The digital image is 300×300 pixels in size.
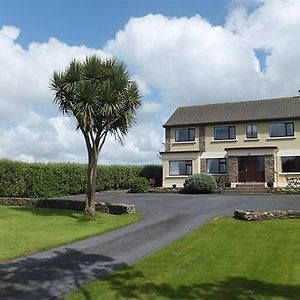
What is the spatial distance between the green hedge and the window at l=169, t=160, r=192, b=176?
6.01 meters

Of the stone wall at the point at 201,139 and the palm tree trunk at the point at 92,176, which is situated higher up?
the stone wall at the point at 201,139

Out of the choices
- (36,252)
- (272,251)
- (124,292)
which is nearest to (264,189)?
(272,251)

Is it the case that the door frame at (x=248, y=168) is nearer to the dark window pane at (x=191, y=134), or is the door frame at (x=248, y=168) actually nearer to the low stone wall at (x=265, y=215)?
the dark window pane at (x=191, y=134)

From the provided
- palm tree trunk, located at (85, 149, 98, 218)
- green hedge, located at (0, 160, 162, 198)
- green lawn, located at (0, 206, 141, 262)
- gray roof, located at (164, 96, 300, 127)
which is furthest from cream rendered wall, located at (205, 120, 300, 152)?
palm tree trunk, located at (85, 149, 98, 218)

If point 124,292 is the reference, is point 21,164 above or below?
above

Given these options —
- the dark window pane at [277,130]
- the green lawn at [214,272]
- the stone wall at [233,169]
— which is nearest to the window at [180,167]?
the stone wall at [233,169]

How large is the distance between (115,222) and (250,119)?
25054 millimetres

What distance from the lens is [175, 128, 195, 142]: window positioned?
43250 millimetres

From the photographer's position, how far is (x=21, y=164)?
2984 centimetres

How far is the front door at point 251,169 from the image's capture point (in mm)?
39250

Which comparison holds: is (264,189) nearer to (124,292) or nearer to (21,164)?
(21,164)

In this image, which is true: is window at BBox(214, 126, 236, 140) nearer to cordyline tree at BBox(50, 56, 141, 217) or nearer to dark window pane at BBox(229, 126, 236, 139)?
dark window pane at BBox(229, 126, 236, 139)

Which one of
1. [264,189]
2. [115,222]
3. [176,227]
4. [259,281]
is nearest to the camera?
[259,281]

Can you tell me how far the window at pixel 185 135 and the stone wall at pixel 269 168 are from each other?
775 centimetres
